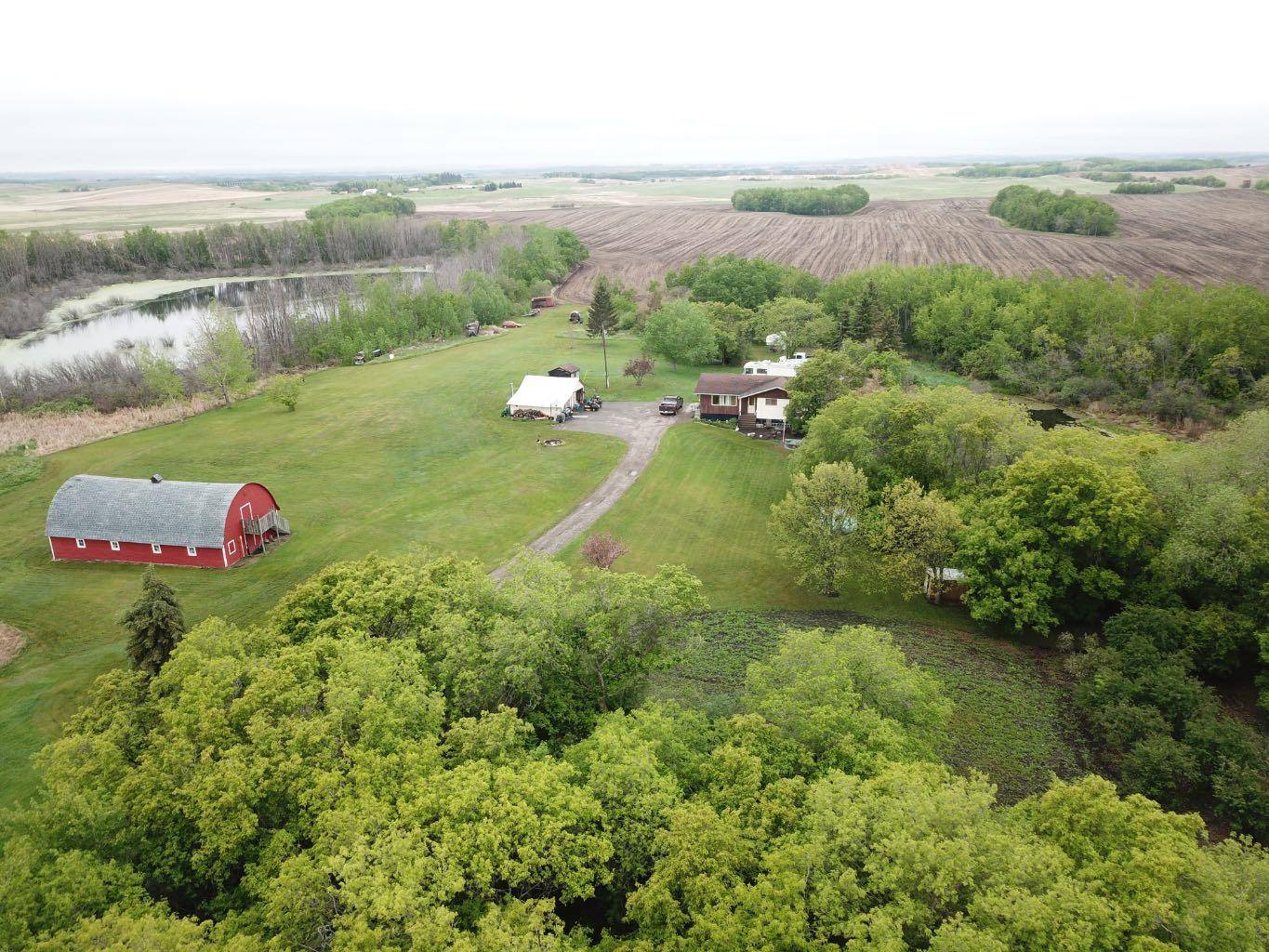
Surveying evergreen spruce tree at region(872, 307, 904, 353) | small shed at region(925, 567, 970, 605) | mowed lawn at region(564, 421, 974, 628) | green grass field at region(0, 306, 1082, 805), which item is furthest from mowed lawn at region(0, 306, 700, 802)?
small shed at region(925, 567, 970, 605)

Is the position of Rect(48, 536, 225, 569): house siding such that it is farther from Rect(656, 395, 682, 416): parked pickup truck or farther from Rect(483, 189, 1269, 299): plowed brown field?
Rect(483, 189, 1269, 299): plowed brown field

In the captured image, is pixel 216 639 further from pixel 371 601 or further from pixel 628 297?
pixel 628 297

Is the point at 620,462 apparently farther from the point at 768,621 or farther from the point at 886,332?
the point at 886,332

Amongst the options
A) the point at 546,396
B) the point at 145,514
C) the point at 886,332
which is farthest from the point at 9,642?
the point at 886,332

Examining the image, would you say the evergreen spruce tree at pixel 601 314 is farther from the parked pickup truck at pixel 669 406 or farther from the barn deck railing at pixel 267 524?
the barn deck railing at pixel 267 524

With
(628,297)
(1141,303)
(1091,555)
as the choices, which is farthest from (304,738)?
(628,297)

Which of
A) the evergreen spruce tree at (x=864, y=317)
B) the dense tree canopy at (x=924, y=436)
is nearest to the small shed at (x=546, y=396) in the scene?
the dense tree canopy at (x=924, y=436)
